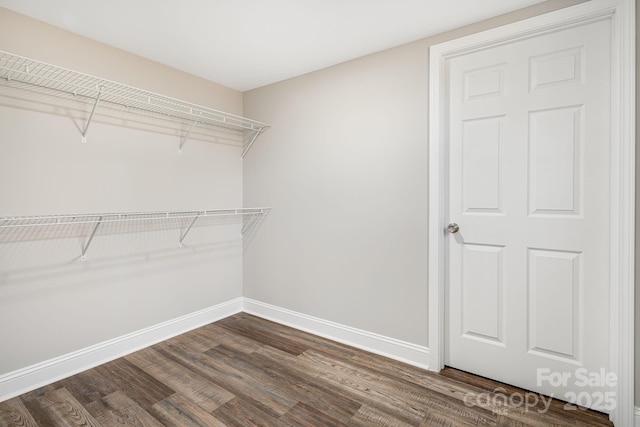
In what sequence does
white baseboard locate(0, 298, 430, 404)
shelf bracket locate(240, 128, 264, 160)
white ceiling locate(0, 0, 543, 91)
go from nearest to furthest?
white ceiling locate(0, 0, 543, 91)
white baseboard locate(0, 298, 430, 404)
shelf bracket locate(240, 128, 264, 160)

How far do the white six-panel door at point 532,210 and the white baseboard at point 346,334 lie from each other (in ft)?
0.80

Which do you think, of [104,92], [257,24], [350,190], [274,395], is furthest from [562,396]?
[104,92]

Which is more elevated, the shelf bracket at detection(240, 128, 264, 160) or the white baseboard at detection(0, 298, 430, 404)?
the shelf bracket at detection(240, 128, 264, 160)

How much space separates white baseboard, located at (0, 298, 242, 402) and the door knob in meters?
2.14

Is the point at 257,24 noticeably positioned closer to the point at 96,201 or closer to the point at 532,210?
the point at 96,201

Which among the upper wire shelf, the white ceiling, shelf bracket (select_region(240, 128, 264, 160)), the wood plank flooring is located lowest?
the wood plank flooring

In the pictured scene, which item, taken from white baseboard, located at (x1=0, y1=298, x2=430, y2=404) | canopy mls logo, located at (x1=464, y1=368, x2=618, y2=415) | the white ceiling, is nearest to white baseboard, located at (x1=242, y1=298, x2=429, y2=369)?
white baseboard, located at (x1=0, y1=298, x2=430, y2=404)

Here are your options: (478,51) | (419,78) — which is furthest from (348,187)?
(478,51)

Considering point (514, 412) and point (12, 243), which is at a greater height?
point (12, 243)

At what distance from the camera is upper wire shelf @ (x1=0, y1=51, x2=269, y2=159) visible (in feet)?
6.11

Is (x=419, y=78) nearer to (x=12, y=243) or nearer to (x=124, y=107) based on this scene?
(x=124, y=107)

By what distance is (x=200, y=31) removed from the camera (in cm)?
207

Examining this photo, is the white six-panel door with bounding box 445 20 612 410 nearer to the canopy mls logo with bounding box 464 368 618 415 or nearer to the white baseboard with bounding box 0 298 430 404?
the canopy mls logo with bounding box 464 368 618 415

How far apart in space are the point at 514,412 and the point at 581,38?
2.00 m
